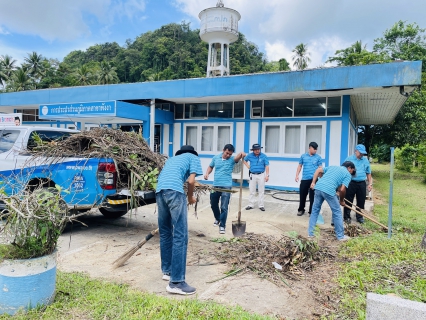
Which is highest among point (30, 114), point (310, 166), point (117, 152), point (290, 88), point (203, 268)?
point (290, 88)

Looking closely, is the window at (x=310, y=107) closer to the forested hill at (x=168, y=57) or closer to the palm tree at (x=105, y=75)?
the forested hill at (x=168, y=57)

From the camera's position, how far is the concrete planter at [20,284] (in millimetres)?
2822

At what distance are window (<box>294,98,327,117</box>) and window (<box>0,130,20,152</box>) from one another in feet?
26.4

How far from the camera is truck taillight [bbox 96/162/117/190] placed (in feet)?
16.4

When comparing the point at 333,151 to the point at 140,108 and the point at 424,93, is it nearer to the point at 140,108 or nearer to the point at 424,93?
the point at 140,108

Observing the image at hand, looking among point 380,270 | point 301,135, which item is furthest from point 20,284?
point 301,135

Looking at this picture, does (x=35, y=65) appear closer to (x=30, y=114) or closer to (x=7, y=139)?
(x=30, y=114)

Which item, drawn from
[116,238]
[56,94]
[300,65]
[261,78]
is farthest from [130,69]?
[116,238]

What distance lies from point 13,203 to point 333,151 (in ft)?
29.9

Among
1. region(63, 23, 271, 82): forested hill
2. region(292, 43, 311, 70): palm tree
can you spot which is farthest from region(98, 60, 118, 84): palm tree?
region(292, 43, 311, 70): palm tree

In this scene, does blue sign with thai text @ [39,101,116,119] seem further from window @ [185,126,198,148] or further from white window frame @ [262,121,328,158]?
white window frame @ [262,121,328,158]

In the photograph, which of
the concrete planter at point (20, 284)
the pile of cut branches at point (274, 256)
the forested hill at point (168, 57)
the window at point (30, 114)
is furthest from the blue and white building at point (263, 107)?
the forested hill at point (168, 57)

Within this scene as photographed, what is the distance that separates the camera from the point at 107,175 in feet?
16.5

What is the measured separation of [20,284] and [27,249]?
0.97ft
